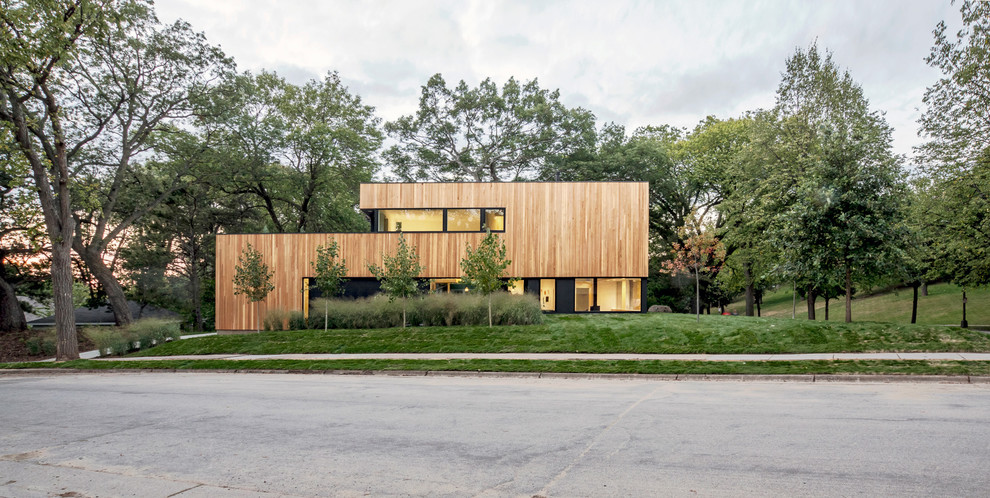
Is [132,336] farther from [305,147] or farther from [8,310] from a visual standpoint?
[305,147]

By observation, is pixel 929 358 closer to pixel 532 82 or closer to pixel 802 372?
pixel 802 372

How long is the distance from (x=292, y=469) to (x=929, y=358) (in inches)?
524

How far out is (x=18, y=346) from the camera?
910 inches

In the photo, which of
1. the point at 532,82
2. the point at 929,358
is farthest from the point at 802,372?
the point at 532,82

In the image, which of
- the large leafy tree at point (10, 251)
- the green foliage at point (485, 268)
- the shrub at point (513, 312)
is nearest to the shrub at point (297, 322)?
the green foliage at point (485, 268)

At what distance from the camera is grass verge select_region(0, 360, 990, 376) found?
10562 mm

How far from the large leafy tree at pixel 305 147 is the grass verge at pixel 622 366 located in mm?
18603

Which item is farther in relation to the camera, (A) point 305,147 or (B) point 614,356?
(A) point 305,147

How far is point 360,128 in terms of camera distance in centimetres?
3725

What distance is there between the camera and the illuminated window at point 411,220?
84.6 ft

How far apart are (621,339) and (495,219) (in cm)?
1116

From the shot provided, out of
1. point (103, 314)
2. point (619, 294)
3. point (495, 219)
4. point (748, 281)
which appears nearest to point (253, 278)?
point (495, 219)

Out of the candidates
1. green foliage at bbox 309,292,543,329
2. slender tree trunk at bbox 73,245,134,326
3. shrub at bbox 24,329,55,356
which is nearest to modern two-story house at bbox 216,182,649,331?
green foliage at bbox 309,292,543,329

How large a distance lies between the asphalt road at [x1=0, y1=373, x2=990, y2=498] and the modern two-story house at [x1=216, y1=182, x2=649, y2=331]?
15480 mm
